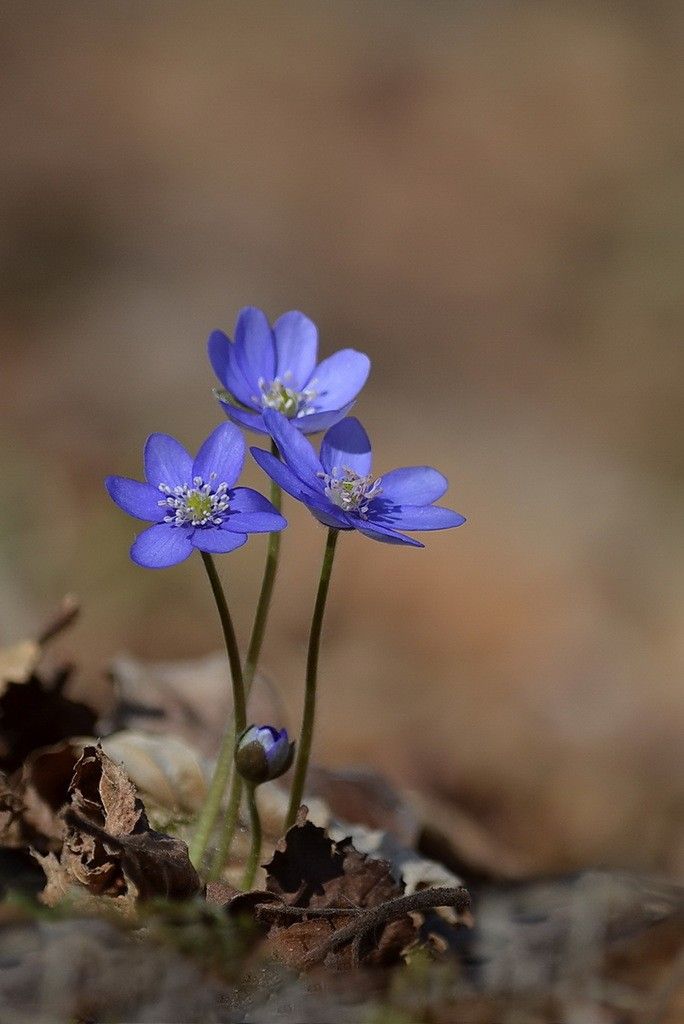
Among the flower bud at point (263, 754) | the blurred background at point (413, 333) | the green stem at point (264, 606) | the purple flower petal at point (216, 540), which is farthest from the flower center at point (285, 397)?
the blurred background at point (413, 333)

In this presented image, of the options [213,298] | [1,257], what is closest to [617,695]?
[213,298]

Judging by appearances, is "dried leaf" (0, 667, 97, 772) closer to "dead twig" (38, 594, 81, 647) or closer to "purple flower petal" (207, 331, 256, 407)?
"dead twig" (38, 594, 81, 647)

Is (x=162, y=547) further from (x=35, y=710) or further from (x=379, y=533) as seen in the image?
(x=35, y=710)

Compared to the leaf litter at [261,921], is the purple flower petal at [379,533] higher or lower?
higher

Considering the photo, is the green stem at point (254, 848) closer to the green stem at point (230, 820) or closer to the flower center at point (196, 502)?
the green stem at point (230, 820)

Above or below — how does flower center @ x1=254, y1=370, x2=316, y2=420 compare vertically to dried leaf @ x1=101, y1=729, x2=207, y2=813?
above

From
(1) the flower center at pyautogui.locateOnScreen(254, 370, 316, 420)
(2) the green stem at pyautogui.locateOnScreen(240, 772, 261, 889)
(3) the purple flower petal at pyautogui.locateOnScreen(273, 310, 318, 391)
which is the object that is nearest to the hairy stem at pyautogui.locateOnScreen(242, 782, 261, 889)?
(2) the green stem at pyautogui.locateOnScreen(240, 772, 261, 889)
